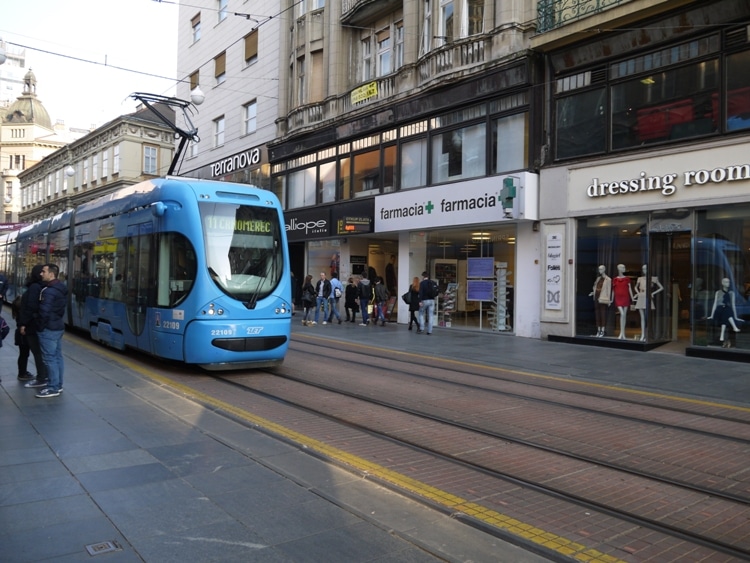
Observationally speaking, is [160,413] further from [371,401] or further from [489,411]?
[489,411]

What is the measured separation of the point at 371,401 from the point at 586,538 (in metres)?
4.43

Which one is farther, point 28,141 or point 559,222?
point 28,141

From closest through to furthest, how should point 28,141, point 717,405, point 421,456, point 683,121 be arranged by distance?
point 421,456 < point 717,405 < point 683,121 < point 28,141

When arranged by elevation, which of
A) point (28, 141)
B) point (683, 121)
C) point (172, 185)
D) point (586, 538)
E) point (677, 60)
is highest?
point (28, 141)

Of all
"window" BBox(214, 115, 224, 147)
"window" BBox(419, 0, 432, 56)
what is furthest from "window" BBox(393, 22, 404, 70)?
"window" BBox(214, 115, 224, 147)

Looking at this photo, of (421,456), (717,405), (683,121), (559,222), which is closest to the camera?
(421,456)

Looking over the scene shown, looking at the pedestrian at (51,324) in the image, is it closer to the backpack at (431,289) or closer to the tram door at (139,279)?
the tram door at (139,279)

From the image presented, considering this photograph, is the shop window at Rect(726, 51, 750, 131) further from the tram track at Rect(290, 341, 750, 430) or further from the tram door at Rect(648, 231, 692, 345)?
the tram track at Rect(290, 341, 750, 430)

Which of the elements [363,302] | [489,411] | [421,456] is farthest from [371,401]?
[363,302]

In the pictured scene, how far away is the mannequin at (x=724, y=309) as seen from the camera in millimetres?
12695

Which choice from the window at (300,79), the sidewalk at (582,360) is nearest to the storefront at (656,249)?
the sidewalk at (582,360)

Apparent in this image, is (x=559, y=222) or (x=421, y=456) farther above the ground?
(x=559, y=222)

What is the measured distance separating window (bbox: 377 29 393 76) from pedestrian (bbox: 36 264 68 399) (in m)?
17.1

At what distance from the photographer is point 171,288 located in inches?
386
